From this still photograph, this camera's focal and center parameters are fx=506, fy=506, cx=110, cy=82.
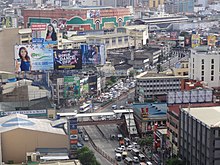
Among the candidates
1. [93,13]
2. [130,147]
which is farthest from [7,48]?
[93,13]

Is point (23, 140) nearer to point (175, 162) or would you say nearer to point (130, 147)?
point (130, 147)

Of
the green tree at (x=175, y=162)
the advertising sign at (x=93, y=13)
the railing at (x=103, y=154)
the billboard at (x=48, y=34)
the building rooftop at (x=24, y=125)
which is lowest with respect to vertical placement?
the railing at (x=103, y=154)

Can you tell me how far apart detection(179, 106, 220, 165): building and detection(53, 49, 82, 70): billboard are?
959 cm

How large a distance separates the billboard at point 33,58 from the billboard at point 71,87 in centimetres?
186

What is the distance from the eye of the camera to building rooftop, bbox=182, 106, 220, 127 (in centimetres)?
1133

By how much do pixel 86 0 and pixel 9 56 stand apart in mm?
36581

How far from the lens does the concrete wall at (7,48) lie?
22602 millimetres

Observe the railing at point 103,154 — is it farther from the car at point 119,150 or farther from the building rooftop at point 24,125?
the building rooftop at point 24,125

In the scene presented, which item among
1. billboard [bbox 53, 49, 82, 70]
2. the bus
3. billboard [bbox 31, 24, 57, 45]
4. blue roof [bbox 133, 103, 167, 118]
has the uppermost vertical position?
billboard [bbox 31, 24, 57, 45]

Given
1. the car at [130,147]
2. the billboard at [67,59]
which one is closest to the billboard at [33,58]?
the billboard at [67,59]

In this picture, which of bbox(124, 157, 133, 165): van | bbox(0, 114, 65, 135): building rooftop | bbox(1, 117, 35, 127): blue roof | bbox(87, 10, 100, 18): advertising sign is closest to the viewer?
bbox(0, 114, 65, 135): building rooftop

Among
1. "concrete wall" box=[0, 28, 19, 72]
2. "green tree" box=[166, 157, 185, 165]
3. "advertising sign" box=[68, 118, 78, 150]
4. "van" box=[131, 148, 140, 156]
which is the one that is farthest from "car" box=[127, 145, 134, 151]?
"concrete wall" box=[0, 28, 19, 72]

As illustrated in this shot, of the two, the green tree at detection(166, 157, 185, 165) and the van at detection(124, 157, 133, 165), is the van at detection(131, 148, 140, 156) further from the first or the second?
the green tree at detection(166, 157, 185, 165)

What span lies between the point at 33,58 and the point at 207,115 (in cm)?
1134
